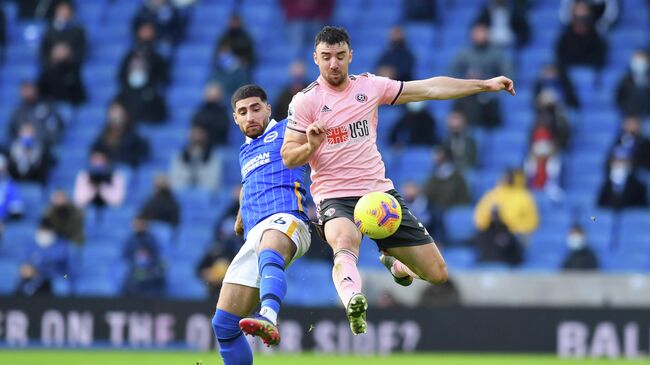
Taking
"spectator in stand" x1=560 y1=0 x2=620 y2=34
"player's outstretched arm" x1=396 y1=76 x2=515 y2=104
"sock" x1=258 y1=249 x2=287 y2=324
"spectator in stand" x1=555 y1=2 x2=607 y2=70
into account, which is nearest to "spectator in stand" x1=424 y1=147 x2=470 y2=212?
"spectator in stand" x1=555 y1=2 x2=607 y2=70

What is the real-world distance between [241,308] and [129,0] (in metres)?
14.9

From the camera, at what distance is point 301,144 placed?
1048 centimetres

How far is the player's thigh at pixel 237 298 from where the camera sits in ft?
35.8

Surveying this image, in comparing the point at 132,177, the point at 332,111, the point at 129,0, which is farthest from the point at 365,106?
the point at 129,0

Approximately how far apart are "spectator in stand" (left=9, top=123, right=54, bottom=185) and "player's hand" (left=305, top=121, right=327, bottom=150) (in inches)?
480

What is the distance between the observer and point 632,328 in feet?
58.4

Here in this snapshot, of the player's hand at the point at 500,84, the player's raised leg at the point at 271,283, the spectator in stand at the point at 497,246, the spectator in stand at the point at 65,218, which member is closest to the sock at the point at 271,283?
the player's raised leg at the point at 271,283

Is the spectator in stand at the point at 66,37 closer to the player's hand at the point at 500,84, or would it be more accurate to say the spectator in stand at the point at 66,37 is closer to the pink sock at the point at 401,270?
the pink sock at the point at 401,270

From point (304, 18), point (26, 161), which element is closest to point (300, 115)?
point (26, 161)

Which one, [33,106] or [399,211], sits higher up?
[33,106]

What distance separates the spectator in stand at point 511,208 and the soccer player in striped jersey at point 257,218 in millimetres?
8481

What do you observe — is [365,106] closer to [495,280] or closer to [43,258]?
[495,280]

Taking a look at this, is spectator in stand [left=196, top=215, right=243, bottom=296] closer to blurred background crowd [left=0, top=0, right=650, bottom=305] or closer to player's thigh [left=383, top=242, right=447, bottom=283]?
blurred background crowd [left=0, top=0, right=650, bottom=305]

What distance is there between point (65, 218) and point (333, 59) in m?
10.6
